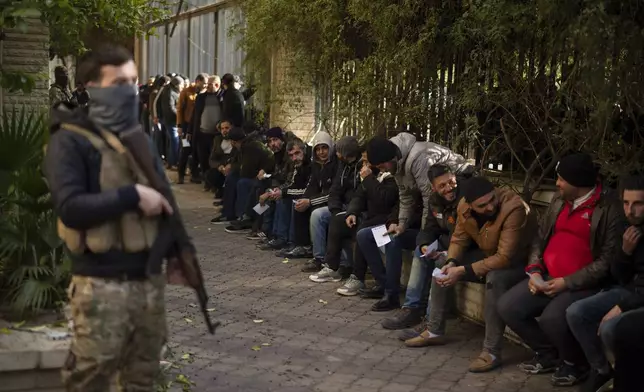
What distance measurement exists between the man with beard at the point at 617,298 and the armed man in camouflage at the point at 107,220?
307 centimetres

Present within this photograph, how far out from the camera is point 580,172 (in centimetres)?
655

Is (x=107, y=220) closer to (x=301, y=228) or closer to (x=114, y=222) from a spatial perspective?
(x=114, y=222)

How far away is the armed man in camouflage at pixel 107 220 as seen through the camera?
405cm

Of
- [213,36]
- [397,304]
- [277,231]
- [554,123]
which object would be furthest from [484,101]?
[213,36]

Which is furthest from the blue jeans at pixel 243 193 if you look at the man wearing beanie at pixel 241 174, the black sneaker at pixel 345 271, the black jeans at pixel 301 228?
the black sneaker at pixel 345 271

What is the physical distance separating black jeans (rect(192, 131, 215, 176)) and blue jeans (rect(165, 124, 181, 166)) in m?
1.98

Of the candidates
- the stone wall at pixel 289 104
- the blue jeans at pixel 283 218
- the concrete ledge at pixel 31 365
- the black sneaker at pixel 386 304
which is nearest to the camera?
the concrete ledge at pixel 31 365

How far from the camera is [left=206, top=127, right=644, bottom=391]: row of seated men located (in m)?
6.17

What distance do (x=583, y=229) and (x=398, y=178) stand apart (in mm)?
2408

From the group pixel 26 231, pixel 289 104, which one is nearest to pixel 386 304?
pixel 26 231

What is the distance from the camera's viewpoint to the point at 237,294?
9.10 meters

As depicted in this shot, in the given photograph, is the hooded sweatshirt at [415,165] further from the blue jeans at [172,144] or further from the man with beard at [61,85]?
the blue jeans at [172,144]

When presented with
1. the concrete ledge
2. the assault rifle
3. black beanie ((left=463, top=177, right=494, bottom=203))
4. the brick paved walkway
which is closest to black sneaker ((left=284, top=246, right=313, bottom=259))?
the brick paved walkway

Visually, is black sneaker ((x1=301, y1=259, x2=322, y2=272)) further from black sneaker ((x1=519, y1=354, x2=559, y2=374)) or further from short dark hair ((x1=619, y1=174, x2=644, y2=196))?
short dark hair ((x1=619, y1=174, x2=644, y2=196))
